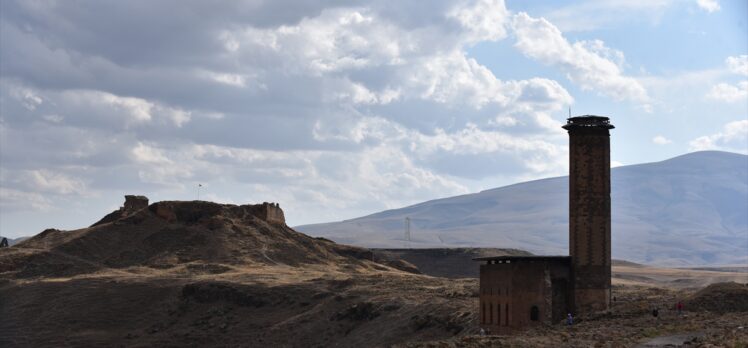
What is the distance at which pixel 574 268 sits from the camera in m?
54.8

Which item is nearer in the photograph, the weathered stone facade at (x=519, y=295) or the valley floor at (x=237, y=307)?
the weathered stone facade at (x=519, y=295)

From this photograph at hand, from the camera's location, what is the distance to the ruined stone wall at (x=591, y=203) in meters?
55.0

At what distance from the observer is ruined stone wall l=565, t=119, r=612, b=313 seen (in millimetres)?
54969

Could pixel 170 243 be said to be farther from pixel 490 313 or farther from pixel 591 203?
pixel 591 203

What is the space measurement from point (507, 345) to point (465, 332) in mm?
24266

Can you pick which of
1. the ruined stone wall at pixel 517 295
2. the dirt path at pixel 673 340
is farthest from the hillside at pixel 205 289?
the dirt path at pixel 673 340

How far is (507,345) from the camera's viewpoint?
3023 centimetres

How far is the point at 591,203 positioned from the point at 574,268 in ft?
10.6

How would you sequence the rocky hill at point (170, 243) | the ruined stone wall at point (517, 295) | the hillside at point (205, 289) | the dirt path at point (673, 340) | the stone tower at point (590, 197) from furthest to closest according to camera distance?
the rocky hill at point (170, 243), the hillside at point (205, 289), the stone tower at point (590, 197), the ruined stone wall at point (517, 295), the dirt path at point (673, 340)

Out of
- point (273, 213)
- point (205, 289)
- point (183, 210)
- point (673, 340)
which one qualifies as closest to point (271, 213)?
point (273, 213)

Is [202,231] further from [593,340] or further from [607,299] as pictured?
[593,340]

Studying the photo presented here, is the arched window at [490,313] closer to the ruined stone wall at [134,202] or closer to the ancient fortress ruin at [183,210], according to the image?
the ancient fortress ruin at [183,210]

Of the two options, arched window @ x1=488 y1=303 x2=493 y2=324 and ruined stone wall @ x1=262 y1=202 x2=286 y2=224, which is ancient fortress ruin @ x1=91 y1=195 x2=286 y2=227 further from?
arched window @ x1=488 y1=303 x2=493 y2=324

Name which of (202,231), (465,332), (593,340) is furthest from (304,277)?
(593,340)
